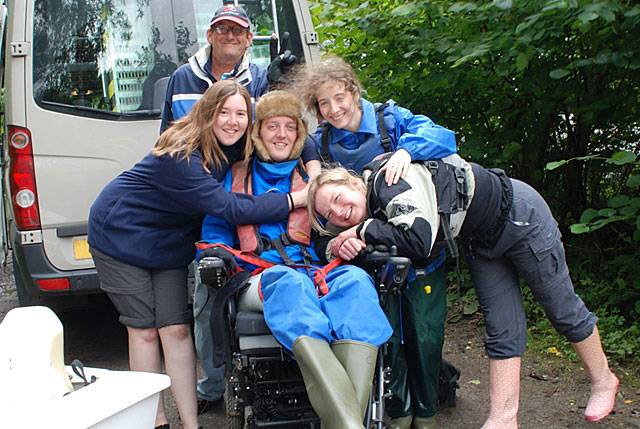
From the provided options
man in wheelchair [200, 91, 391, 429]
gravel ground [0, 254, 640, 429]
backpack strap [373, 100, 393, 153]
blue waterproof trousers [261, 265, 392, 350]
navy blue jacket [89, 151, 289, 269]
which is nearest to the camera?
man in wheelchair [200, 91, 391, 429]

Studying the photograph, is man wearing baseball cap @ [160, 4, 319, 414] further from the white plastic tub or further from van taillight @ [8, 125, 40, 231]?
the white plastic tub

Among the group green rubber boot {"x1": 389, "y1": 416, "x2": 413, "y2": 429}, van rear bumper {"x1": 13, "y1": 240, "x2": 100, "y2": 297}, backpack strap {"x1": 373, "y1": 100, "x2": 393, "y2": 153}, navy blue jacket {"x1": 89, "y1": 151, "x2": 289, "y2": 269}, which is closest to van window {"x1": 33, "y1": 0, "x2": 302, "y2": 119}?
van rear bumper {"x1": 13, "y1": 240, "x2": 100, "y2": 297}

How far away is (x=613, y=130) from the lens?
5.29 m

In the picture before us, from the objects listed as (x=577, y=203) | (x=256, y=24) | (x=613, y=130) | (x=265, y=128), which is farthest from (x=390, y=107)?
(x=577, y=203)

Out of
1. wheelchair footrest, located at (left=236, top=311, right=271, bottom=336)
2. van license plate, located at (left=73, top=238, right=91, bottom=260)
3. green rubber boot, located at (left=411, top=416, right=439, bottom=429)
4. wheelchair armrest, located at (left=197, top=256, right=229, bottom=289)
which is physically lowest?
green rubber boot, located at (left=411, top=416, right=439, bottom=429)

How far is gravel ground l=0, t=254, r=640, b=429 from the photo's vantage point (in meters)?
3.88

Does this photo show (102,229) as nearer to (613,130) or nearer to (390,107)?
(390,107)

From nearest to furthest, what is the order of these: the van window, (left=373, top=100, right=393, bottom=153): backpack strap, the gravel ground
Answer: (left=373, top=100, right=393, bottom=153): backpack strap < the gravel ground < the van window

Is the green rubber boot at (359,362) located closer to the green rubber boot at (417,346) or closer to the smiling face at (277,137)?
the green rubber boot at (417,346)

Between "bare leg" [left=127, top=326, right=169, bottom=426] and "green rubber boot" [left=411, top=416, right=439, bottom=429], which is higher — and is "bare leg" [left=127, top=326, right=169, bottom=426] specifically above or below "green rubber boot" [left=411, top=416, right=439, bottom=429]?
above

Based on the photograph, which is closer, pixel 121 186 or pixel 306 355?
pixel 306 355

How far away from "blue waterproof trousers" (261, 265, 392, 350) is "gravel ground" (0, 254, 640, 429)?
1.30m

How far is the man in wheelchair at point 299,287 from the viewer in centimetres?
267

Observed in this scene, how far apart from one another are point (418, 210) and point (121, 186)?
4.56 feet
